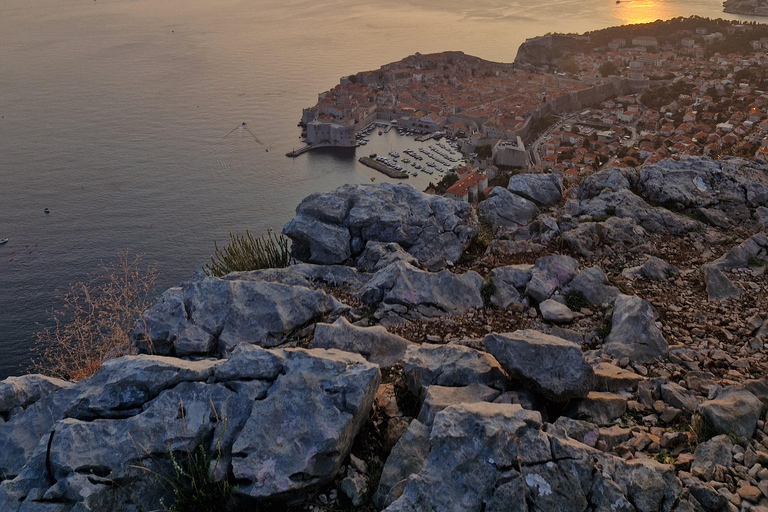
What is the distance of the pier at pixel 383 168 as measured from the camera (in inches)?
1614

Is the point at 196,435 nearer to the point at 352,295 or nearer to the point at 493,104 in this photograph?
the point at 352,295

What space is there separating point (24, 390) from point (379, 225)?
5.48m

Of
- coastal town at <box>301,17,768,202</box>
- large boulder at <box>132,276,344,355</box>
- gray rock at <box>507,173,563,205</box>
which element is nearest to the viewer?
large boulder at <box>132,276,344,355</box>

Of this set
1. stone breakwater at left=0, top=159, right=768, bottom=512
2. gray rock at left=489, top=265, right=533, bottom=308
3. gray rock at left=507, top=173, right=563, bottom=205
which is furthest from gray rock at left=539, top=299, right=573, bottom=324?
gray rock at left=507, top=173, right=563, bottom=205

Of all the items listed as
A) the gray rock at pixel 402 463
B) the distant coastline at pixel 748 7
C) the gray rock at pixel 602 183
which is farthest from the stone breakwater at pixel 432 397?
the distant coastline at pixel 748 7

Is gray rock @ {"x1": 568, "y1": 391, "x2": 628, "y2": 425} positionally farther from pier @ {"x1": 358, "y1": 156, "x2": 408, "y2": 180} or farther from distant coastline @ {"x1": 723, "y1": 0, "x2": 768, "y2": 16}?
distant coastline @ {"x1": 723, "y1": 0, "x2": 768, "y2": 16}

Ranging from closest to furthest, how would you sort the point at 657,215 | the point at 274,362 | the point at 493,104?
the point at 274,362 < the point at 657,215 < the point at 493,104

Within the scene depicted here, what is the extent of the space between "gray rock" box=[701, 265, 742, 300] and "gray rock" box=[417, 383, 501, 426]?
3672 millimetres

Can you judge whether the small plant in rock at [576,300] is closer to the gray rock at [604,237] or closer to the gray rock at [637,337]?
the gray rock at [637,337]

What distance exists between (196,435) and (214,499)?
45 cm

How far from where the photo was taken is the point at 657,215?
9219 millimetres

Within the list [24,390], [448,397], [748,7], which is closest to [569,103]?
[448,397]

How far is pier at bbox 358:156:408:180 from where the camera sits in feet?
135

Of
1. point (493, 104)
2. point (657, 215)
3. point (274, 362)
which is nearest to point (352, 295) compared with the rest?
point (274, 362)
